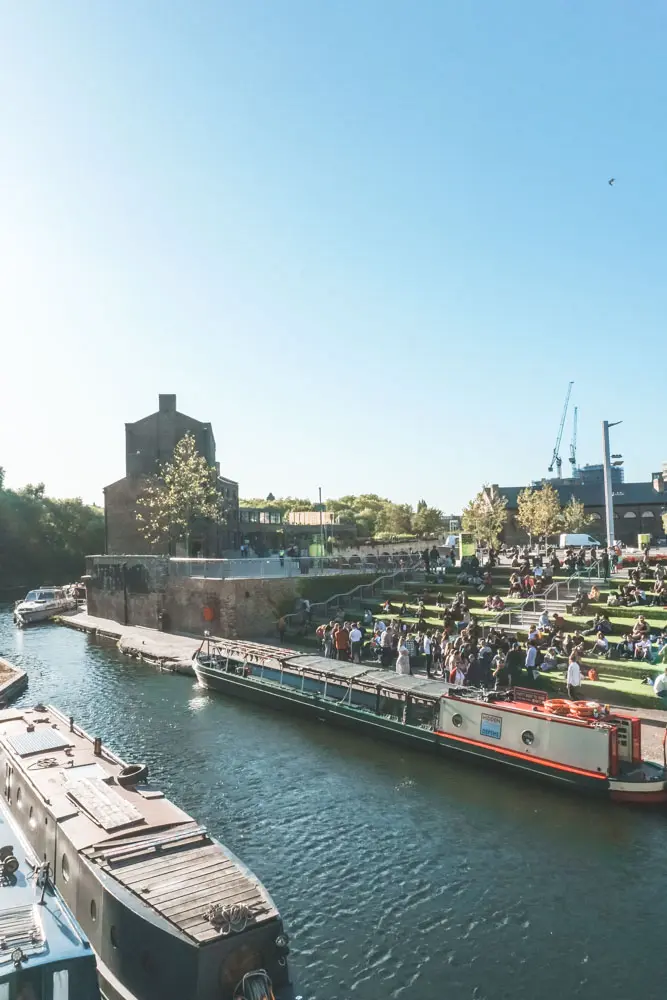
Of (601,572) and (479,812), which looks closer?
(479,812)

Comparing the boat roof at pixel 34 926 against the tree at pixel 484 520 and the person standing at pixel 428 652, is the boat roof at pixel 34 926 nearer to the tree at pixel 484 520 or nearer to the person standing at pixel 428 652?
the person standing at pixel 428 652

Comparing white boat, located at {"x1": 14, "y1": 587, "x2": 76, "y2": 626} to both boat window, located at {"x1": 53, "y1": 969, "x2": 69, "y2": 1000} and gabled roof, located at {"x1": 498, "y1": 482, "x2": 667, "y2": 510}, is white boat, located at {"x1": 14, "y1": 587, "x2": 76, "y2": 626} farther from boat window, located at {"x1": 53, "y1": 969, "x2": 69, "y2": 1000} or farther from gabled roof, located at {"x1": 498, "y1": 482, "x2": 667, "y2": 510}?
boat window, located at {"x1": 53, "y1": 969, "x2": 69, "y2": 1000}

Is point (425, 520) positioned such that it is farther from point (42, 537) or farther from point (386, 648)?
point (386, 648)

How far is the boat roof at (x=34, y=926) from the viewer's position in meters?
9.45

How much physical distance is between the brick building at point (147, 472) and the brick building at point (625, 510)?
31.8 m

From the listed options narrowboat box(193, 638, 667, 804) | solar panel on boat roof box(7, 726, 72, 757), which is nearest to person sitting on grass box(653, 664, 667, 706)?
narrowboat box(193, 638, 667, 804)

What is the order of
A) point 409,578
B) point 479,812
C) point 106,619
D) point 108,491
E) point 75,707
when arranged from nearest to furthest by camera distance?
point 479,812, point 75,707, point 409,578, point 106,619, point 108,491

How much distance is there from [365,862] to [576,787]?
697cm

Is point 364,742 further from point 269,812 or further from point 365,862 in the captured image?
point 365,862

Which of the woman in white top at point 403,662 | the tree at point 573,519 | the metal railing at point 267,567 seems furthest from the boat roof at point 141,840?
the tree at point 573,519

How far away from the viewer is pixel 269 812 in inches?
806

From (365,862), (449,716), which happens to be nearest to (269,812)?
(365,862)

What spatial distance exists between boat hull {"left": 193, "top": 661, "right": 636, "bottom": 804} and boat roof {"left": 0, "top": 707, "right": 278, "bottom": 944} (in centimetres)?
1109

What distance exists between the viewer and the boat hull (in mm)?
21188
